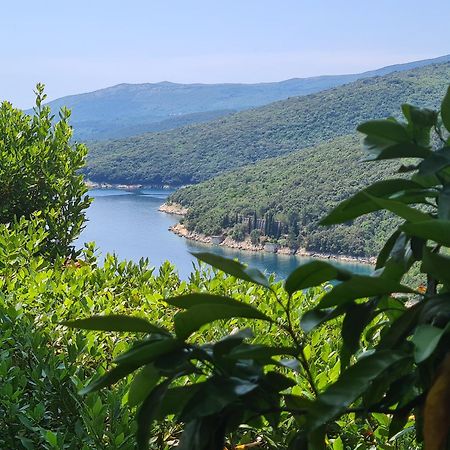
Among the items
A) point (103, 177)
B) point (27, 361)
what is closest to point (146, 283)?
point (27, 361)

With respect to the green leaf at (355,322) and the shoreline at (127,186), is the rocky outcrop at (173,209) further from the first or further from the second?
the green leaf at (355,322)

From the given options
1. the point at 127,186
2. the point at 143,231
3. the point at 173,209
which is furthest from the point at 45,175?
the point at 127,186

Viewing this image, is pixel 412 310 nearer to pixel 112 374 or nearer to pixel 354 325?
pixel 354 325

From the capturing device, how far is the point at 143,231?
1892 centimetres

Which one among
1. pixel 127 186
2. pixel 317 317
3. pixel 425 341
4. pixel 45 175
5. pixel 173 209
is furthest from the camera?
pixel 127 186

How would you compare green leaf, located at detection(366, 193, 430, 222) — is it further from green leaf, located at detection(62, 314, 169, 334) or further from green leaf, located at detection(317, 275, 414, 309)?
green leaf, located at detection(62, 314, 169, 334)

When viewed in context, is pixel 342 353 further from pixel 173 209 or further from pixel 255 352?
pixel 173 209

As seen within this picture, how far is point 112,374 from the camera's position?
0.46 m

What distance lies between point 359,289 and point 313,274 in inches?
1.4

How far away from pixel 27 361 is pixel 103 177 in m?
31.9

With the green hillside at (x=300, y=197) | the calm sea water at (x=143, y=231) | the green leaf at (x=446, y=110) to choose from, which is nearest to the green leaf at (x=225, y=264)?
the green leaf at (x=446, y=110)

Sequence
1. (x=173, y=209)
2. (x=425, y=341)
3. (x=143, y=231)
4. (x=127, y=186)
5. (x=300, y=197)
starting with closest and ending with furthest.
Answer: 1. (x=425, y=341)
2. (x=143, y=231)
3. (x=300, y=197)
4. (x=173, y=209)
5. (x=127, y=186)

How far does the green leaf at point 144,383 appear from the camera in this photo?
0.50 m

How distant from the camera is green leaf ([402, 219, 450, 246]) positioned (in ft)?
1.41
